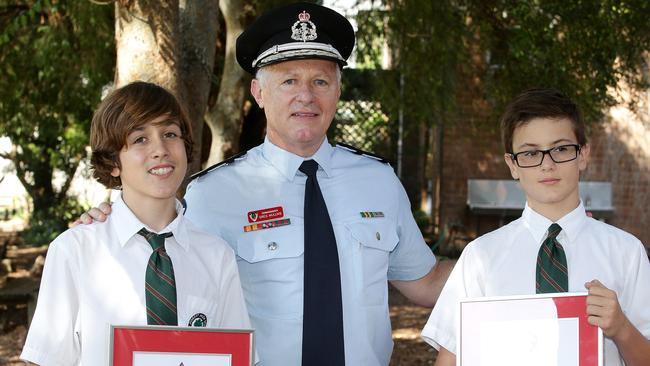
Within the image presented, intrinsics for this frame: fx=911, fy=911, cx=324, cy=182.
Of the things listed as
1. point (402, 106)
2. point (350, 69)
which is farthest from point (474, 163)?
point (402, 106)

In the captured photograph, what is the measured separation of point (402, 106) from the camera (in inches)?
370

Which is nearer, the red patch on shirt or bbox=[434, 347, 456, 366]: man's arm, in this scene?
bbox=[434, 347, 456, 366]: man's arm

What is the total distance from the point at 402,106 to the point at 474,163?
14.8 feet

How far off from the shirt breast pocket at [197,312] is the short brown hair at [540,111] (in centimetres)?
101

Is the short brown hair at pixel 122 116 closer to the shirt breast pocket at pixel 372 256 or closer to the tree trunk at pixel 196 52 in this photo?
the shirt breast pocket at pixel 372 256

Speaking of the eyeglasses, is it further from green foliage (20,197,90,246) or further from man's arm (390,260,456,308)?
green foliage (20,197,90,246)

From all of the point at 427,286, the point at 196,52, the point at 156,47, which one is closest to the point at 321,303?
the point at 427,286

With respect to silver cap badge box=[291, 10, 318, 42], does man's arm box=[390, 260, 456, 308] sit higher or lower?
lower

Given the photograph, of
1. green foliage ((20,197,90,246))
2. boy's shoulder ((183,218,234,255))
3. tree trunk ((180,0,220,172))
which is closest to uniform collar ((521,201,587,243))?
boy's shoulder ((183,218,234,255))

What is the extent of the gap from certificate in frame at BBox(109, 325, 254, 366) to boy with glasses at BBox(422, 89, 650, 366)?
618 mm

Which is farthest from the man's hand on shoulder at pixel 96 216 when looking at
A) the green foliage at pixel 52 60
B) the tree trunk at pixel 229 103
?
the tree trunk at pixel 229 103

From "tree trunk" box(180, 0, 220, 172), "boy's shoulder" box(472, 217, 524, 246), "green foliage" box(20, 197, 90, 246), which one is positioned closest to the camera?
"boy's shoulder" box(472, 217, 524, 246)

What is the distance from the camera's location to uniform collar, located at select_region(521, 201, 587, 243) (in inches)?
105

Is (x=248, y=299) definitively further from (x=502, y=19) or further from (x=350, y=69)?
(x=350, y=69)
